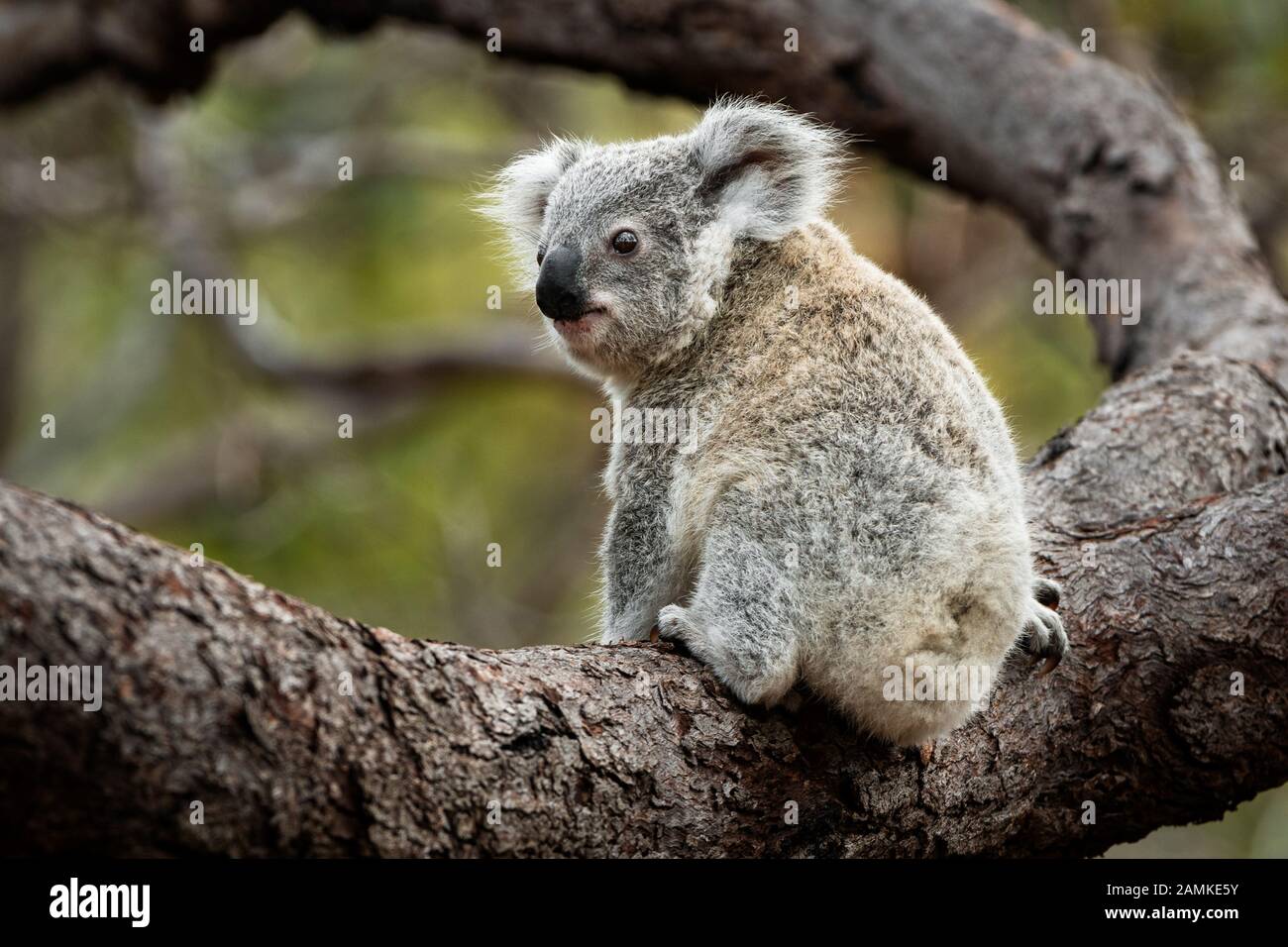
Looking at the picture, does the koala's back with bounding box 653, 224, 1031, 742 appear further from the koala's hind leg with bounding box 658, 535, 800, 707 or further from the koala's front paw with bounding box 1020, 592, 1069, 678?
the koala's front paw with bounding box 1020, 592, 1069, 678

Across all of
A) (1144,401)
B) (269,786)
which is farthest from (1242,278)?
(269,786)

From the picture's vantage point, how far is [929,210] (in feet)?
36.5

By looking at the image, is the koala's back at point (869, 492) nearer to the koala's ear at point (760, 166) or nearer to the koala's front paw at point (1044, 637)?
the koala's front paw at point (1044, 637)

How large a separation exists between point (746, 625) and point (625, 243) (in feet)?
5.07

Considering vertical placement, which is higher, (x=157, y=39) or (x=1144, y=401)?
(x=157, y=39)

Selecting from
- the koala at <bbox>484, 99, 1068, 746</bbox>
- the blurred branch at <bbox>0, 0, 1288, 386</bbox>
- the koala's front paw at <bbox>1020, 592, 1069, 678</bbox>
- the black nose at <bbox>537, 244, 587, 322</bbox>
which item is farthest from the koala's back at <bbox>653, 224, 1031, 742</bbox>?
the blurred branch at <bbox>0, 0, 1288, 386</bbox>

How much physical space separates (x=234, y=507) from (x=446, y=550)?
1645 mm

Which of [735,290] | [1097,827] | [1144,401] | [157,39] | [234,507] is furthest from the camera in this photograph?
[234,507]

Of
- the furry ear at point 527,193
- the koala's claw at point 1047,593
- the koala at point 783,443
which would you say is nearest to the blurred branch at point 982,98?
the furry ear at point 527,193

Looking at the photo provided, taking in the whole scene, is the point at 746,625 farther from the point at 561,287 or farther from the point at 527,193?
the point at 527,193

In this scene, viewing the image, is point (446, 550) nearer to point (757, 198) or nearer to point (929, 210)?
point (929, 210)

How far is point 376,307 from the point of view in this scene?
544 inches

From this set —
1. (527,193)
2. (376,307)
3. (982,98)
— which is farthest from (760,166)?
(376,307)

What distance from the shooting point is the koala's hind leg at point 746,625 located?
10.7ft
